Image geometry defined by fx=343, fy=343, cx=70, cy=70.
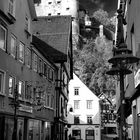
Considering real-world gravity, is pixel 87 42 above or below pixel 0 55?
above

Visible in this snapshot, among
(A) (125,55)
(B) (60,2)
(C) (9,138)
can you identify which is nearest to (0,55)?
(C) (9,138)

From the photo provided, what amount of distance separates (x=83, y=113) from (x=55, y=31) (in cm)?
2464

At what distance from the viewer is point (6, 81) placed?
710 inches

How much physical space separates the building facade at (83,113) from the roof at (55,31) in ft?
66.8

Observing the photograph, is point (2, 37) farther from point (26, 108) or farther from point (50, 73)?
point (50, 73)

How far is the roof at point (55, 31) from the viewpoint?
111 ft

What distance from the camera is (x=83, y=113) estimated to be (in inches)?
2280

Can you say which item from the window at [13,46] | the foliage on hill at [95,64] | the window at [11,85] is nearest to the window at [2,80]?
the window at [11,85]

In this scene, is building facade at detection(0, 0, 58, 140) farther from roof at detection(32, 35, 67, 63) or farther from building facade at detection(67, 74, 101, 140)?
building facade at detection(67, 74, 101, 140)

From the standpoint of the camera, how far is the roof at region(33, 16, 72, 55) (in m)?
33.8

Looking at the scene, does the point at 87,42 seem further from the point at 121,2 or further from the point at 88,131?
the point at 121,2

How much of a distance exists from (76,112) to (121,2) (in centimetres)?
3878

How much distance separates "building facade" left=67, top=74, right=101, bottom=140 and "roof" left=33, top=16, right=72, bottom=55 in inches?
802

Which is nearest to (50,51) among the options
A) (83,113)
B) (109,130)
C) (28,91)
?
(28,91)
